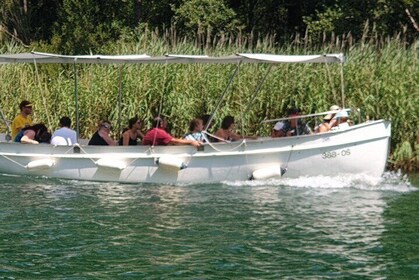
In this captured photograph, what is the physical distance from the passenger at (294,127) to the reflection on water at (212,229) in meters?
1.32

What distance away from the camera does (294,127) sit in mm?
18219

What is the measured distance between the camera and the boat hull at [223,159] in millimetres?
16750

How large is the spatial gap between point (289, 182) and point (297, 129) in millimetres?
1020

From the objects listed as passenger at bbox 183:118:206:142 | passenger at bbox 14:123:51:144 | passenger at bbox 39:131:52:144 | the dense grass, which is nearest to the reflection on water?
→ passenger at bbox 183:118:206:142

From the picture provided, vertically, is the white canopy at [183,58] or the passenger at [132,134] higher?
the white canopy at [183,58]

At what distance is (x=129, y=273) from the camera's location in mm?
10883

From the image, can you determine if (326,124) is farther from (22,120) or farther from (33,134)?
(22,120)

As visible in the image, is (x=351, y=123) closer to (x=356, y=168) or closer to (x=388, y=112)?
(x=388, y=112)

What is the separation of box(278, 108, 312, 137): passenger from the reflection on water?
4.32 feet

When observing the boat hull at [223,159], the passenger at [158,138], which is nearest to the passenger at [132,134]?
the passenger at [158,138]

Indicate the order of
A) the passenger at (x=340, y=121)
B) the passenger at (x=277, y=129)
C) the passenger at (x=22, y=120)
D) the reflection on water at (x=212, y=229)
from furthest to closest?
the passenger at (x=22, y=120)
the passenger at (x=277, y=129)
the passenger at (x=340, y=121)
the reflection on water at (x=212, y=229)

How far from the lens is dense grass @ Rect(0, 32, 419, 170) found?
1972cm

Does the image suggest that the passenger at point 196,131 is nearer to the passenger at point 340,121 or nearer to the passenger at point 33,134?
the passenger at point 340,121

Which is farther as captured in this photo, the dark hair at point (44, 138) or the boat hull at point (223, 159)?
the dark hair at point (44, 138)
